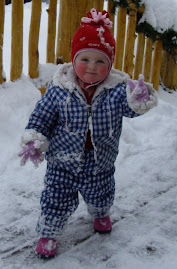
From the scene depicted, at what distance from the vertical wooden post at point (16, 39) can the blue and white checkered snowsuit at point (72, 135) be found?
185 cm

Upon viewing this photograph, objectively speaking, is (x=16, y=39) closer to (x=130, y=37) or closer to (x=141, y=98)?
(x=130, y=37)

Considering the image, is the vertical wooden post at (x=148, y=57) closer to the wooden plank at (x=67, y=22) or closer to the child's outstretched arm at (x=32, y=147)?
the wooden plank at (x=67, y=22)

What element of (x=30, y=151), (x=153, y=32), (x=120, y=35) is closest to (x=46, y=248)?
(x=30, y=151)

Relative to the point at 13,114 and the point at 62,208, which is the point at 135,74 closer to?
the point at 13,114

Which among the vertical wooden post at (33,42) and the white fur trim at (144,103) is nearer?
the white fur trim at (144,103)

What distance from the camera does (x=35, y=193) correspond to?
2.82m

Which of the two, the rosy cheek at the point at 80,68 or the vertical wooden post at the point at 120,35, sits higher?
the rosy cheek at the point at 80,68

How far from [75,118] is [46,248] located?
0.71m

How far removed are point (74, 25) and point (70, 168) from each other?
103 inches

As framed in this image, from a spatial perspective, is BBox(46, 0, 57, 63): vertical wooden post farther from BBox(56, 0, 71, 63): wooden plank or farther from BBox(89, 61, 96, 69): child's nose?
BBox(89, 61, 96, 69): child's nose

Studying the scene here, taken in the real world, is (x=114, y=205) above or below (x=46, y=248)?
below

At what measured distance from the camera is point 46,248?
2041 mm

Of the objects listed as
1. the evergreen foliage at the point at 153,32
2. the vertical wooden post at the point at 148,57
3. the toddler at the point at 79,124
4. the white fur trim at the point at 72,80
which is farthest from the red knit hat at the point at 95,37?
the vertical wooden post at the point at 148,57

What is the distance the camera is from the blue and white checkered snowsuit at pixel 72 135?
2092 mm
